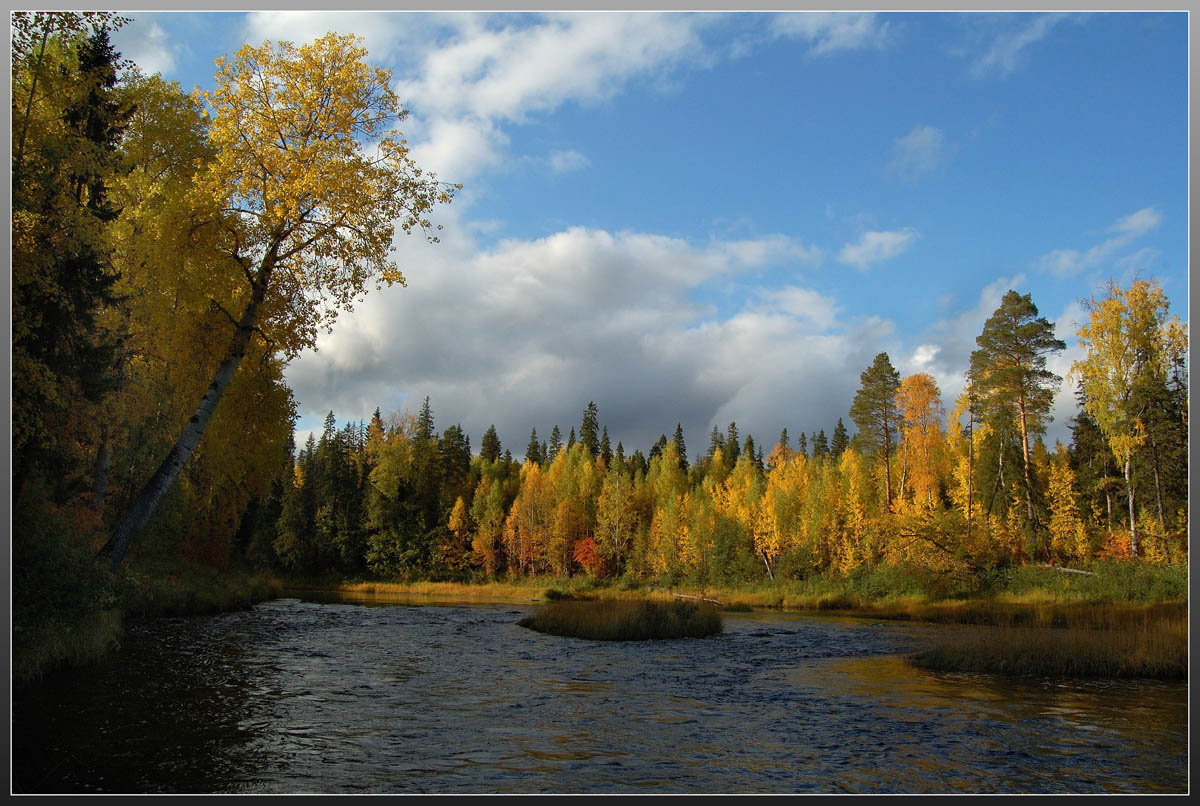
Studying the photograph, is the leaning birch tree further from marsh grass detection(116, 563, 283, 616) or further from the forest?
marsh grass detection(116, 563, 283, 616)

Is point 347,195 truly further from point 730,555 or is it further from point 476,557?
point 476,557

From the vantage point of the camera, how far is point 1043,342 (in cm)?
4184

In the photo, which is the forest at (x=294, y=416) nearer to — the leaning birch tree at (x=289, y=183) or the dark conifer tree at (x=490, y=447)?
the leaning birch tree at (x=289, y=183)

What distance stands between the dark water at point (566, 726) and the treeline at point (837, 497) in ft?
75.0

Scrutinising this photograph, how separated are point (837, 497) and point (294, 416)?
47.1 m

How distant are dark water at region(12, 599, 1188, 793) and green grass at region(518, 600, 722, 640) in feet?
18.1

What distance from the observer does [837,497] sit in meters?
59.0

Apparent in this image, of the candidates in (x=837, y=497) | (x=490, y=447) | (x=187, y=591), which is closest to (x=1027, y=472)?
(x=837, y=497)

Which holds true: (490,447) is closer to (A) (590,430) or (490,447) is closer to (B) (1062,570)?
(A) (590,430)

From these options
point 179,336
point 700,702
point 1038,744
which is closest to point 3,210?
point 179,336

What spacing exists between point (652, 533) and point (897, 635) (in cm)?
4560

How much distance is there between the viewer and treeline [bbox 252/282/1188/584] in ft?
114

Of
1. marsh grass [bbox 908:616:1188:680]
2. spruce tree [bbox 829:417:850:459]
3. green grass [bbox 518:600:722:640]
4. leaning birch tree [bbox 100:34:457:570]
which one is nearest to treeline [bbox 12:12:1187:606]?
leaning birch tree [bbox 100:34:457:570]

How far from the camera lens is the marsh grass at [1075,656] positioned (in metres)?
16.8
